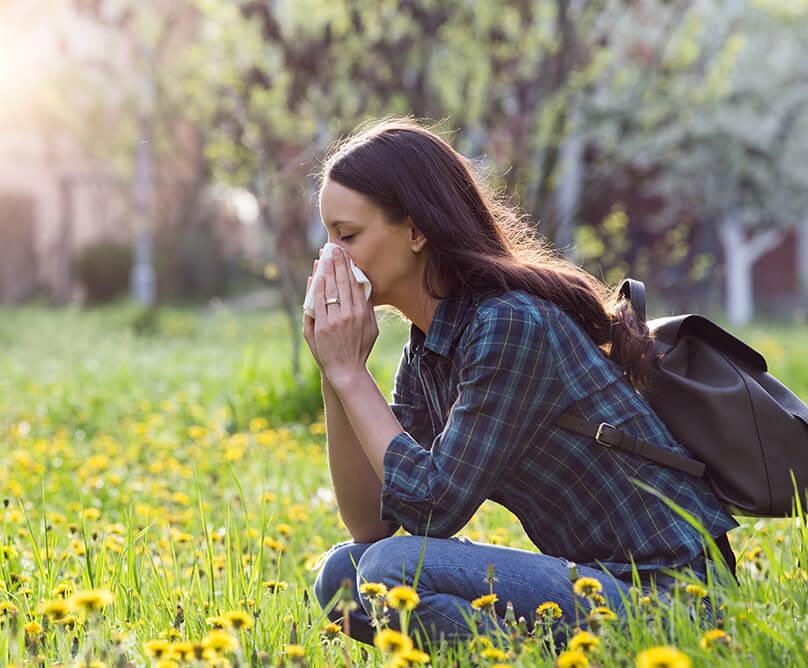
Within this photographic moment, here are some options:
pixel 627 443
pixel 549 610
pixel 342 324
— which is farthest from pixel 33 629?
pixel 627 443

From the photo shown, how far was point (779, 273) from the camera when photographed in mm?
21656

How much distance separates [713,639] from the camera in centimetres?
176

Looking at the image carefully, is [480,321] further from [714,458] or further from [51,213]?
[51,213]

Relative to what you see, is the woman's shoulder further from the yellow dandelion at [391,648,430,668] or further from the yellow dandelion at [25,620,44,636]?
the yellow dandelion at [25,620,44,636]

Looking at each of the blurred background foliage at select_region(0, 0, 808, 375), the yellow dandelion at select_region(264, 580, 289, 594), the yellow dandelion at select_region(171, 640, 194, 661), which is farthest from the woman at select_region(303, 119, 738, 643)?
the blurred background foliage at select_region(0, 0, 808, 375)

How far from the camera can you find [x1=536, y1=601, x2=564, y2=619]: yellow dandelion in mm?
2064

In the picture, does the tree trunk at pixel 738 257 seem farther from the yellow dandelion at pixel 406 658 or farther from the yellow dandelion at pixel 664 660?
the yellow dandelion at pixel 664 660

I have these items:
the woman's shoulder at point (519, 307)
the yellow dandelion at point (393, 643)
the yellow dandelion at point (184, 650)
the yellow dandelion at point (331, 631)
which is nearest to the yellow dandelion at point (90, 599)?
the yellow dandelion at point (184, 650)

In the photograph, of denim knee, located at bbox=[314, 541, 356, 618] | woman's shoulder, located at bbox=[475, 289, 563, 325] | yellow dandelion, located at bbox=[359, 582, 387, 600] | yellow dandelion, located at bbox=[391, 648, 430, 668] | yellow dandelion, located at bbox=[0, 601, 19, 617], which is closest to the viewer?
yellow dandelion, located at bbox=[391, 648, 430, 668]

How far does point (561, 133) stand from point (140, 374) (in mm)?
3433

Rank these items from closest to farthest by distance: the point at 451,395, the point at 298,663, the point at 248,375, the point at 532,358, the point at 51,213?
1. the point at 298,663
2. the point at 532,358
3. the point at 451,395
4. the point at 248,375
5. the point at 51,213

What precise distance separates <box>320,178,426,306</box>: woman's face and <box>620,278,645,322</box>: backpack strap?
0.45m

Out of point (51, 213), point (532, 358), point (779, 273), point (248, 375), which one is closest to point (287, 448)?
point (248, 375)

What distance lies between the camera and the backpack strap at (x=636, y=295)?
2391mm
